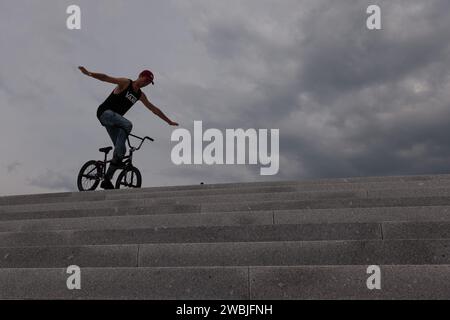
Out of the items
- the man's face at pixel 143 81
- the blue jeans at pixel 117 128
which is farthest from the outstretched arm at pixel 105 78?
the blue jeans at pixel 117 128

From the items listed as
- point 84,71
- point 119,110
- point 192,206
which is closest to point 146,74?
point 119,110

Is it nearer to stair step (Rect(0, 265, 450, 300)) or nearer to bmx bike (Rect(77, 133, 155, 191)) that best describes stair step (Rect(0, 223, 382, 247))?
stair step (Rect(0, 265, 450, 300))

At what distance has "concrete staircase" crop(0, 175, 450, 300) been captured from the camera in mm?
3025

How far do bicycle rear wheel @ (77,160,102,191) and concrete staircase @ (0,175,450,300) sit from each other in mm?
3072

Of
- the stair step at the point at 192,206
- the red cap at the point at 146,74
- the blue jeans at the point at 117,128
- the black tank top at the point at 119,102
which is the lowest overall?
the stair step at the point at 192,206

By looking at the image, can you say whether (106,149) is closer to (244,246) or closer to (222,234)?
(222,234)

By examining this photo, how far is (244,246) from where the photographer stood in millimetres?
3693

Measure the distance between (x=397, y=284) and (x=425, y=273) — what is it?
7.8 inches

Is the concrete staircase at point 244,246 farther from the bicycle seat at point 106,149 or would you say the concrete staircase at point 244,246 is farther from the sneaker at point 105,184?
the bicycle seat at point 106,149

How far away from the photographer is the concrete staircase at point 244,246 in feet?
9.93

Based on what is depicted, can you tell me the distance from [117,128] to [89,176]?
1.11 m

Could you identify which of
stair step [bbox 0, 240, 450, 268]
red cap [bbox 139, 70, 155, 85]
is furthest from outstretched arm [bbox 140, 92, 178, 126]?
stair step [bbox 0, 240, 450, 268]
